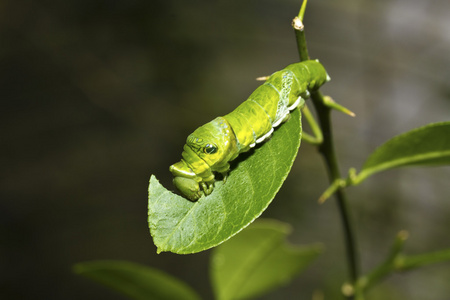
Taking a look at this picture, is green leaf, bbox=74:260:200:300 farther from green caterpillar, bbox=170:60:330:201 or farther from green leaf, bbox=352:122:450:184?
green leaf, bbox=352:122:450:184

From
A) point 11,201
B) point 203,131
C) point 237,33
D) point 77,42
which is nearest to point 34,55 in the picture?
point 77,42

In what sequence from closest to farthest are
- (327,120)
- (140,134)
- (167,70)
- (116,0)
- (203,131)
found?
(327,120)
(203,131)
(116,0)
(167,70)
(140,134)

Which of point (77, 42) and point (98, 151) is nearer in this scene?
point (77, 42)

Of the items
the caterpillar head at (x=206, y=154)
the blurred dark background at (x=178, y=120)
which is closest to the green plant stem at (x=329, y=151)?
the caterpillar head at (x=206, y=154)

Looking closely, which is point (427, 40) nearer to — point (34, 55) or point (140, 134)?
point (140, 134)

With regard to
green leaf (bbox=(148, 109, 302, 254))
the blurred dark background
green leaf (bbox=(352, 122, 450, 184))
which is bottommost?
the blurred dark background

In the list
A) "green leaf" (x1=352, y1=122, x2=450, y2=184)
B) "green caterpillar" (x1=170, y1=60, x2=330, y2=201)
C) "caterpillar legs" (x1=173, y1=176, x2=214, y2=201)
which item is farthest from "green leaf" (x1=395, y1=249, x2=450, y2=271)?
"caterpillar legs" (x1=173, y1=176, x2=214, y2=201)
